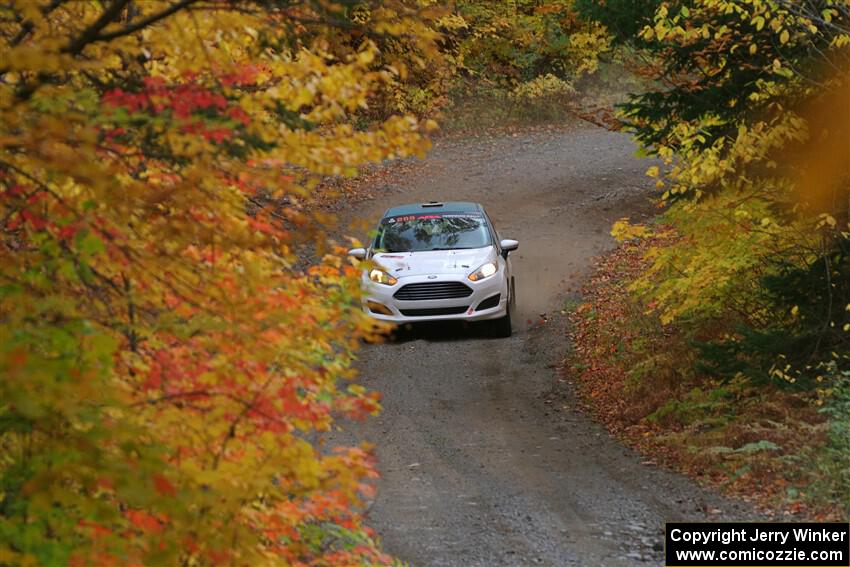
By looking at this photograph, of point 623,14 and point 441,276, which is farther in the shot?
point 441,276

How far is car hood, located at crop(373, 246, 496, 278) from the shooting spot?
54.1 feet

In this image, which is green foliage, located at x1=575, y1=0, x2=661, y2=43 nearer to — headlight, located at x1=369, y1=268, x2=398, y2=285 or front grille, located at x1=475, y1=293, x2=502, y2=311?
front grille, located at x1=475, y1=293, x2=502, y2=311

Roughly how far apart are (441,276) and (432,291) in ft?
0.85

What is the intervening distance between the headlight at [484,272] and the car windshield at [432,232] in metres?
0.57

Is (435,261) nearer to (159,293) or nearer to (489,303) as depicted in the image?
(489,303)

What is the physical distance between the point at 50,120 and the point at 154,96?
1.70 feet

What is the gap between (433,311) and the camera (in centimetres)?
1644

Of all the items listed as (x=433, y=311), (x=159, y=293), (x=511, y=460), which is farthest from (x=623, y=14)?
(x=159, y=293)

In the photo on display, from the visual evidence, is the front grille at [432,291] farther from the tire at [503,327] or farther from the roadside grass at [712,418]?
the roadside grass at [712,418]

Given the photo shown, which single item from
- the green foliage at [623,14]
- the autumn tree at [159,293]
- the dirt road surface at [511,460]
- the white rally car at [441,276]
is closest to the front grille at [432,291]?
the white rally car at [441,276]

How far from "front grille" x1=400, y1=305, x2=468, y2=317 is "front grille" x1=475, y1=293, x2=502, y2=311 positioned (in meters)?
0.25

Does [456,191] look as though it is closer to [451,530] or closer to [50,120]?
[451,530]

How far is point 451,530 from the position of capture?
8.95 m

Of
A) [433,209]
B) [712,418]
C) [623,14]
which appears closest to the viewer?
[712,418]
